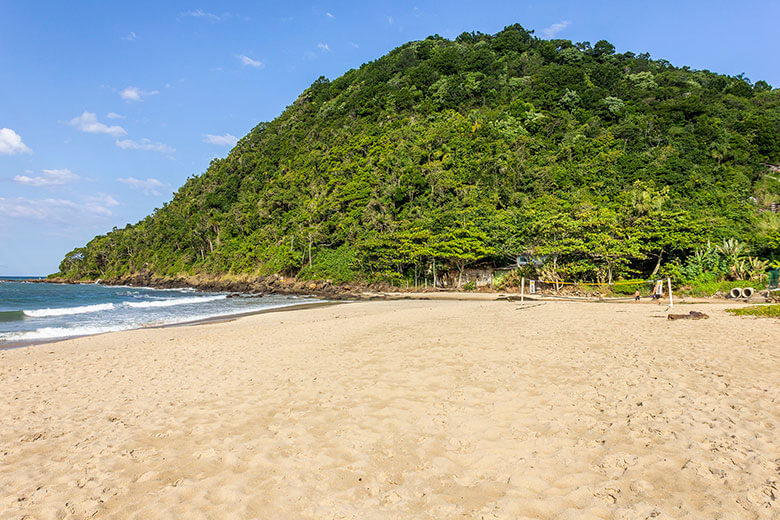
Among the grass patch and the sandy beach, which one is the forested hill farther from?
the sandy beach

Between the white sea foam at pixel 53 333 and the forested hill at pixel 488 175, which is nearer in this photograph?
the white sea foam at pixel 53 333

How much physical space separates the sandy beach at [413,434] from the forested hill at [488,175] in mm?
23281

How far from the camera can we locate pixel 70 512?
9.58 ft

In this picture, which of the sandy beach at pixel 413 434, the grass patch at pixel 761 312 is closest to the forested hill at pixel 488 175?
the grass patch at pixel 761 312

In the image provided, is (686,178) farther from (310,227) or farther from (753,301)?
(310,227)

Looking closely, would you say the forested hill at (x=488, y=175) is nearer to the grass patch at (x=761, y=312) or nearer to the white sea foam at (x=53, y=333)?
the grass patch at (x=761, y=312)

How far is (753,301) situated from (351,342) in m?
19.3

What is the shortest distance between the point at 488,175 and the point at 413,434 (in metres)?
47.2

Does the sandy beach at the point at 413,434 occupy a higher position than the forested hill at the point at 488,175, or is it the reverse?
the forested hill at the point at 488,175

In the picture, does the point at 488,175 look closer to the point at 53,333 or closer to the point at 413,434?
the point at 53,333

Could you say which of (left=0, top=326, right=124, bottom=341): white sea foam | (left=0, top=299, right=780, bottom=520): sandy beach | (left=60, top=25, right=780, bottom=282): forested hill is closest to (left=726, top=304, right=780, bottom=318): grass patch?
(left=0, top=299, right=780, bottom=520): sandy beach

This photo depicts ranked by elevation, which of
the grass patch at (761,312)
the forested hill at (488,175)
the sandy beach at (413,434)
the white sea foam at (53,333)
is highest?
the forested hill at (488,175)

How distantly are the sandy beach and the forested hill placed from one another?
76.4 ft

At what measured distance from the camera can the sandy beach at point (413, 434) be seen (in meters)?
2.90
